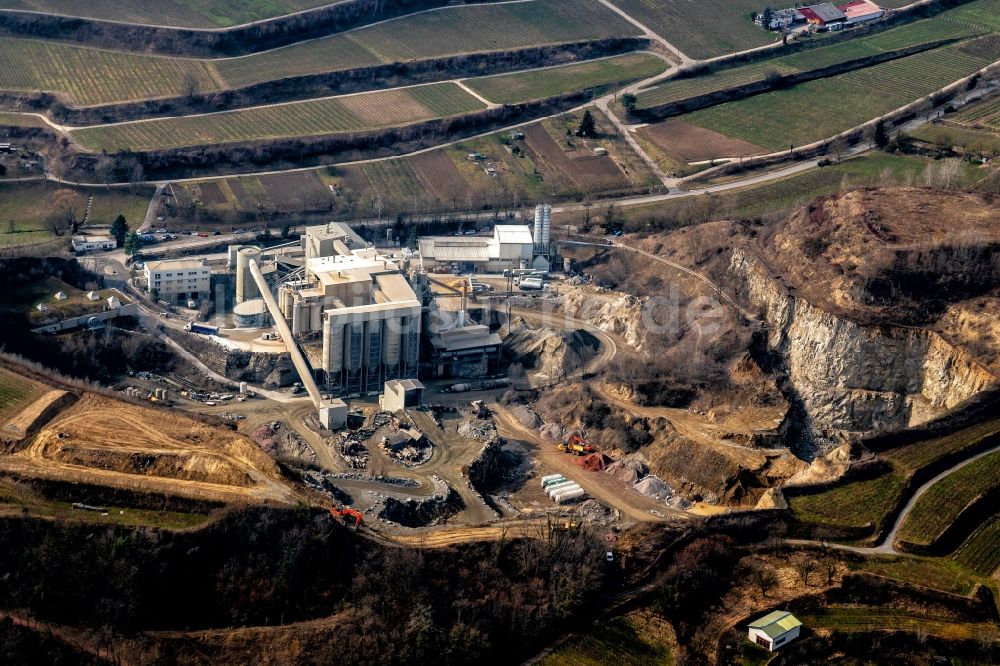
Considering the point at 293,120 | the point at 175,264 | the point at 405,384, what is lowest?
the point at 405,384

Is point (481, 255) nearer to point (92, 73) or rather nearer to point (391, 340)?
point (391, 340)

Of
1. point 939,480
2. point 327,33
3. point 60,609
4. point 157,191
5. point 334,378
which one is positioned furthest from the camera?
point 327,33

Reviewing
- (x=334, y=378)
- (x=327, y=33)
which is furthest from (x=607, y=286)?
(x=327, y=33)

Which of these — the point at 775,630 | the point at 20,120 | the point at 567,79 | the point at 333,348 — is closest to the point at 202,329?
the point at 333,348

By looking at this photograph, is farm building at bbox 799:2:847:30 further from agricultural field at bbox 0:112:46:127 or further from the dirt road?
agricultural field at bbox 0:112:46:127

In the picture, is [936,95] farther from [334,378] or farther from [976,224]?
[334,378]

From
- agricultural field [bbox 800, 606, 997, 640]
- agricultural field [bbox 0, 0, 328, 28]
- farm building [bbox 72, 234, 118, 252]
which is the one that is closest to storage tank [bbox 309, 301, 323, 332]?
farm building [bbox 72, 234, 118, 252]
